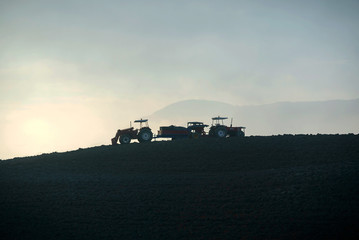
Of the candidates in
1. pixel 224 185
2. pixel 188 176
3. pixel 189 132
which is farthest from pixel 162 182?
pixel 189 132

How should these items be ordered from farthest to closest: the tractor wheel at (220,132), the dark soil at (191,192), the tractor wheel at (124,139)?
the tractor wheel at (220,132) → the tractor wheel at (124,139) → the dark soil at (191,192)

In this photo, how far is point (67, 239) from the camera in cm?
1723

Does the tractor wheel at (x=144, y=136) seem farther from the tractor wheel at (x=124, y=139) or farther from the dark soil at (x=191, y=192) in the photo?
the dark soil at (x=191, y=192)

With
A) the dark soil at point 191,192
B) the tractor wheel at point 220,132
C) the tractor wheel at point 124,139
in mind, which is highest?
the tractor wheel at point 220,132

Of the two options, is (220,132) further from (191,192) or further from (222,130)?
(191,192)

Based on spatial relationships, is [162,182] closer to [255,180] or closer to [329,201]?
[255,180]

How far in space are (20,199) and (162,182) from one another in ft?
Answer: 28.0

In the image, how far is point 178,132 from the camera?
35.3 meters

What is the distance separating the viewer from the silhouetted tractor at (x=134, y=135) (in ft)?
114

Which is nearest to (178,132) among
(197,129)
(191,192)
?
(197,129)

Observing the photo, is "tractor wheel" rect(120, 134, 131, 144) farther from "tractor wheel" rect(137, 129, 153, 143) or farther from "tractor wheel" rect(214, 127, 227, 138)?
"tractor wheel" rect(214, 127, 227, 138)

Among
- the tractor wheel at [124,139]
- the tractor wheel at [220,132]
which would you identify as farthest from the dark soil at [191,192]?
the tractor wheel at [220,132]

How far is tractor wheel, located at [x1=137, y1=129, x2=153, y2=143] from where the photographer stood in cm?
3472

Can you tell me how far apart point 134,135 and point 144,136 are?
970mm
